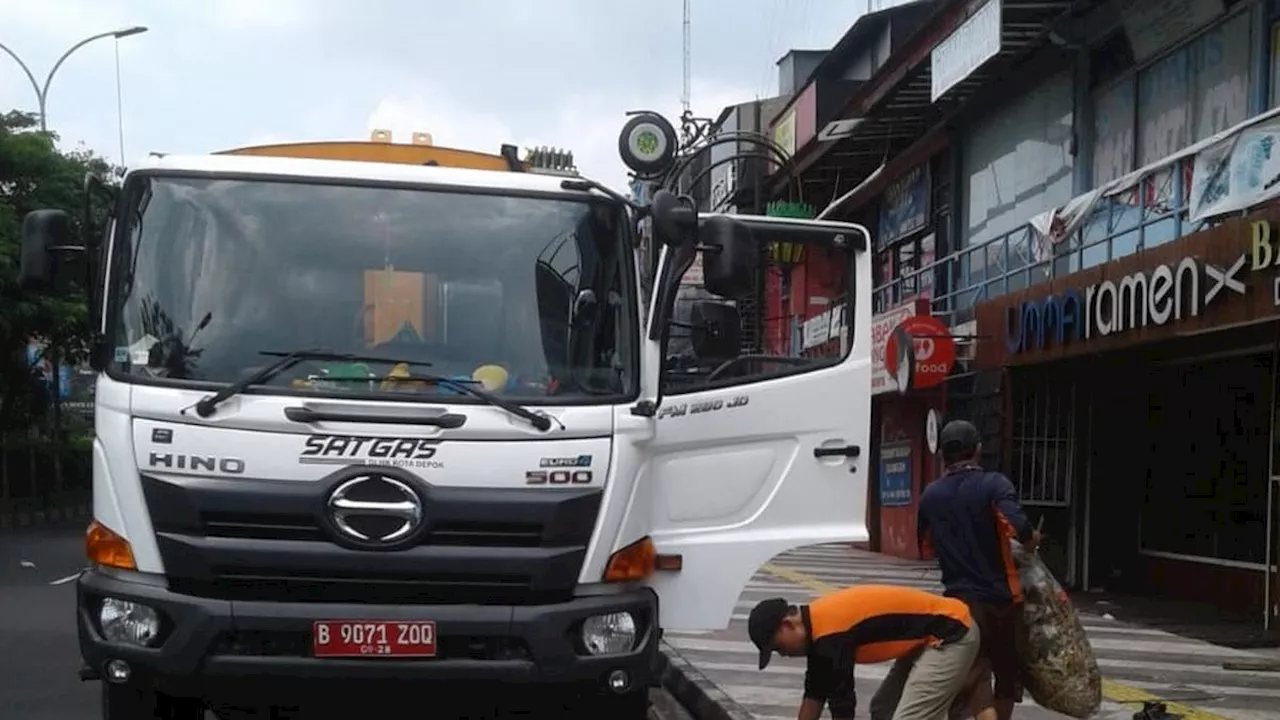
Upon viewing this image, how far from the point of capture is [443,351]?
597 centimetres

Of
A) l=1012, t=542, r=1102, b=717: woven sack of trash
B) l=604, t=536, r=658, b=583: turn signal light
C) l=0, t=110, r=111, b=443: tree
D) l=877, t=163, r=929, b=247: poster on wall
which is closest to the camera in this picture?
l=604, t=536, r=658, b=583: turn signal light

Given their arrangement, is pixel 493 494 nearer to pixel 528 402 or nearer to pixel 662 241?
pixel 528 402

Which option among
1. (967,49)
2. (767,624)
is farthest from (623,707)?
(967,49)

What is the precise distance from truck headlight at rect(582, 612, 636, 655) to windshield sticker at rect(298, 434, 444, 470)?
3.00 ft

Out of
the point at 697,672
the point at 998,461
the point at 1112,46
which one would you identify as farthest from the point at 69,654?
the point at 1112,46

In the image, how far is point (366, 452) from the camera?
5.55 meters

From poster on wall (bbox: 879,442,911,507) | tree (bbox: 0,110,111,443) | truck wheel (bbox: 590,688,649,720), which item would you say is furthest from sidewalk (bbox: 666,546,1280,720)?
tree (bbox: 0,110,111,443)

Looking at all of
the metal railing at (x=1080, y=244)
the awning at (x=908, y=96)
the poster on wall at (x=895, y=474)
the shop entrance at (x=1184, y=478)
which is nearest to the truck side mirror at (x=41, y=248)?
the metal railing at (x=1080, y=244)

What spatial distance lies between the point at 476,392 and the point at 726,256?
128 centimetres

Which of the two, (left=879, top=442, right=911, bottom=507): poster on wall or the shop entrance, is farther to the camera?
(left=879, top=442, right=911, bottom=507): poster on wall

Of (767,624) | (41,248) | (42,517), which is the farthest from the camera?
(42,517)

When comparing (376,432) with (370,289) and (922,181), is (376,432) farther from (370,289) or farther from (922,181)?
(922,181)

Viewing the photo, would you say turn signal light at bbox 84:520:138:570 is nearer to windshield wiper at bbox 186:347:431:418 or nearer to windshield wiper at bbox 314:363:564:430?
windshield wiper at bbox 186:347:431:418

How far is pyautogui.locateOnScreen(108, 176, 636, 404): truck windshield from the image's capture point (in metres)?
5.88
